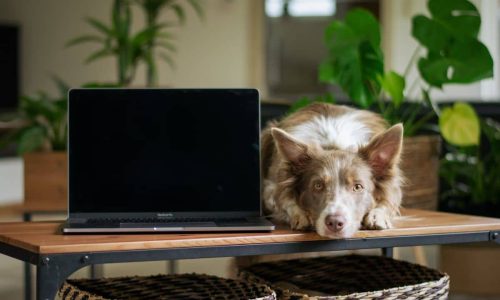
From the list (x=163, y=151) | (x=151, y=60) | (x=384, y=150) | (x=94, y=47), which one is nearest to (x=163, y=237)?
(x=163, y=151)

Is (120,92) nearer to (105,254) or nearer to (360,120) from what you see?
(105,254)

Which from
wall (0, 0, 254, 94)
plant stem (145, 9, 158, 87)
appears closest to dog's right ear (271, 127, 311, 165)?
plant stem (145, 9, 158, 87)

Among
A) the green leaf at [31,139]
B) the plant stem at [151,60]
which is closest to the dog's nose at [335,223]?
the green leaf at [31,139]

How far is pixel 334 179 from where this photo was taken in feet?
6.63

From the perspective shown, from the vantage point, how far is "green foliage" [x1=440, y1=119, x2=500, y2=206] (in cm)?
364

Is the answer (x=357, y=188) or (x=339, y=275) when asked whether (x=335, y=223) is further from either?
(x=339, y=275)

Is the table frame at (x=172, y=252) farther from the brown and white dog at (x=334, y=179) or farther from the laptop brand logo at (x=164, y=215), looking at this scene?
the laptop brand logo at (x=164, y=215)

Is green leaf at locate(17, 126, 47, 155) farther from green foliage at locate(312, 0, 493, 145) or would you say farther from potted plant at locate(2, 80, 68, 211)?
green foliage at locate(312, 0, 493, 145)

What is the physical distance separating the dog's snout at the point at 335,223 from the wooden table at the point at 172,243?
5 centimetres

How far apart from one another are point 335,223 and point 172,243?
35cm

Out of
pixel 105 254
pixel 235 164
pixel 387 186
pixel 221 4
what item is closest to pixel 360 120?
pixel 387 186

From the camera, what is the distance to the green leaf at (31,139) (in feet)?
12.2

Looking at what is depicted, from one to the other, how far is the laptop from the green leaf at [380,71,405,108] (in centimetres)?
106

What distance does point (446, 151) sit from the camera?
3938 millimetres
